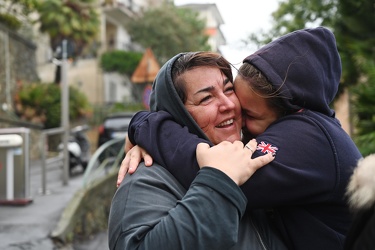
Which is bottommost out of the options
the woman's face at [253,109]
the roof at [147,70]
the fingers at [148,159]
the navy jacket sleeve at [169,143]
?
the roof at [147,70]

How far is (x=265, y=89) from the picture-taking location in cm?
219

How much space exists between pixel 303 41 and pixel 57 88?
23.1m

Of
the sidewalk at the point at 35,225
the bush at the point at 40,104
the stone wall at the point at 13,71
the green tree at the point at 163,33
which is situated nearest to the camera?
the sidewalk at the point at 35,225

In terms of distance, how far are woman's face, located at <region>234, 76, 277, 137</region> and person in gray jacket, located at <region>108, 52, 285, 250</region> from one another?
4 centimetres

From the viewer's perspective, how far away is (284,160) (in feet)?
6.51

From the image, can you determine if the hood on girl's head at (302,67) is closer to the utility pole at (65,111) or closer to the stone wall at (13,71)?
the utility pole at (65,111)

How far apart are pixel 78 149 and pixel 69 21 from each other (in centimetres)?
1420

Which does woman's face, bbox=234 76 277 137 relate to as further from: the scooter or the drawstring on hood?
the scooter

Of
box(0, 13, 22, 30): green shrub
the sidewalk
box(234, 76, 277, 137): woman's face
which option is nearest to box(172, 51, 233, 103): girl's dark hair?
box(234, 76, 277, 137): woman's face

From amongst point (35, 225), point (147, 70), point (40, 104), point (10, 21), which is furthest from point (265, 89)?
point (40, 104)

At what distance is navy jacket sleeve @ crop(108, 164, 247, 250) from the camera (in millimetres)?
1787

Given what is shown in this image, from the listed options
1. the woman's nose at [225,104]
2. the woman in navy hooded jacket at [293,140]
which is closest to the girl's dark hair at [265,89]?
the woman in navy hooded jacket at [293,140]

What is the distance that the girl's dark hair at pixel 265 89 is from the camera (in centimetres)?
218

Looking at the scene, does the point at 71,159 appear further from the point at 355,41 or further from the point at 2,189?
the point at 355,41
